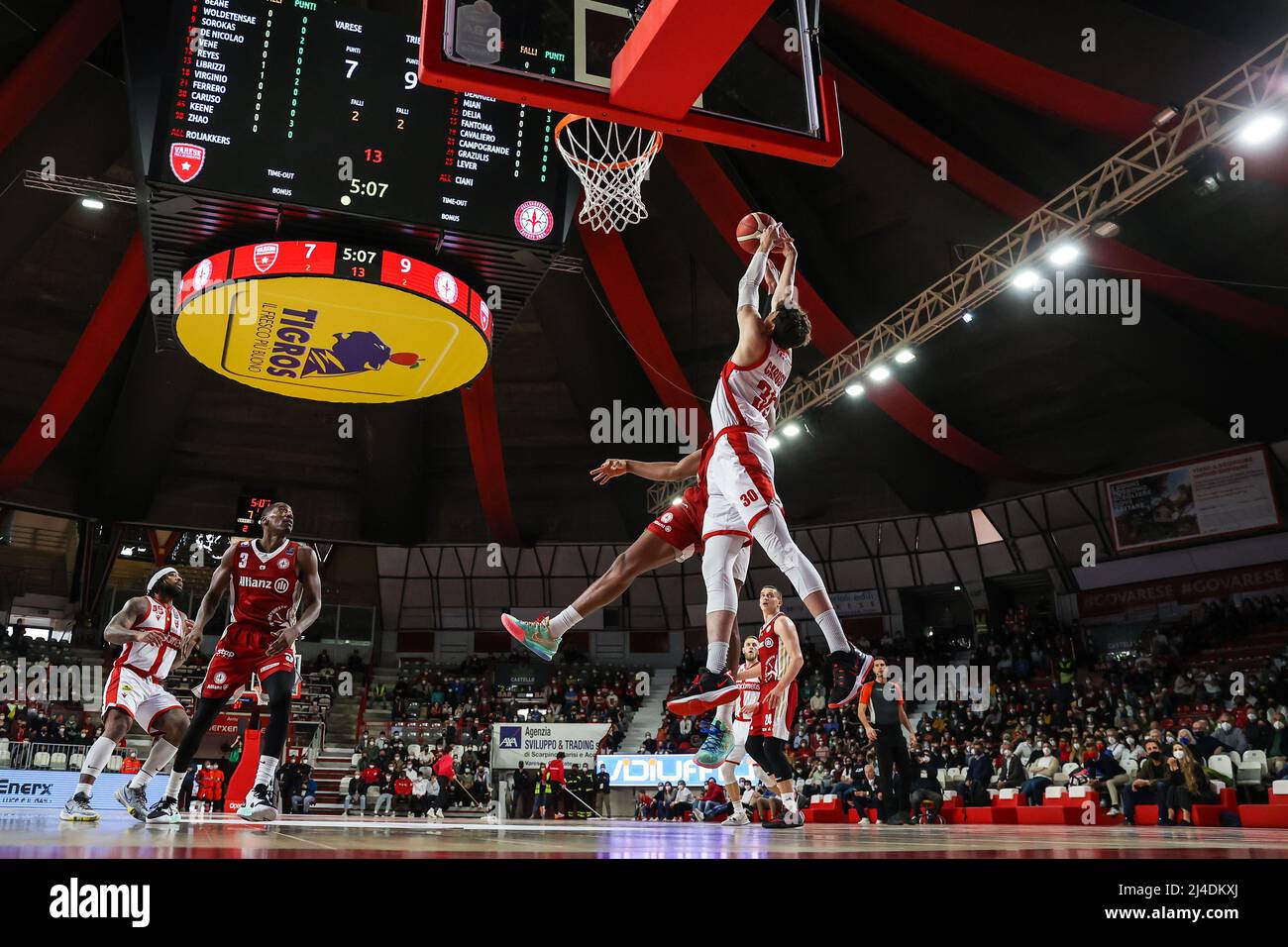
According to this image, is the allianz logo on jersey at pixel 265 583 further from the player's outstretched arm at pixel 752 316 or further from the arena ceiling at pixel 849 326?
the arena ceiling at pixel 849 326

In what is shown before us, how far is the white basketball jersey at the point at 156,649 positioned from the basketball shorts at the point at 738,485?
189 inches

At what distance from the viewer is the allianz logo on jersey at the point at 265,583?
21.7 feet

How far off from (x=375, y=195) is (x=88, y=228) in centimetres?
1489

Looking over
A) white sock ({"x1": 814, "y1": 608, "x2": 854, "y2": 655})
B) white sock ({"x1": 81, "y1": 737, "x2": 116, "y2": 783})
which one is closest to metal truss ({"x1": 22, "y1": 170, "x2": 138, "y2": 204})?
white sock ({"x1": 81, "y1": 737, "x2": 116, "y2": 783})

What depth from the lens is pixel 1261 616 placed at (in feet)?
74.5

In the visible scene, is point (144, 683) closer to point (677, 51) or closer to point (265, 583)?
point (265, 583)

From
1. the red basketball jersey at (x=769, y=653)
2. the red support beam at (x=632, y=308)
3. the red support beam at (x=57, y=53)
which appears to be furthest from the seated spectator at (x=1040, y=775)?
the red support beam at (x=57, y=53)

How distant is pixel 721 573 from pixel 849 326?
14878 millimetres

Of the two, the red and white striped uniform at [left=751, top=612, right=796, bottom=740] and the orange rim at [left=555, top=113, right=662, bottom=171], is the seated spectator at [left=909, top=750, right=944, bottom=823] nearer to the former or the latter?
the red and white striped uniform at [left=751, top=612, right=796, bottom=740]

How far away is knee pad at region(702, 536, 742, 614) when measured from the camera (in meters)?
5.09

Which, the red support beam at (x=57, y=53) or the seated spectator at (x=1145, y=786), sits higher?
the red support beam at (x=57, y=53)
